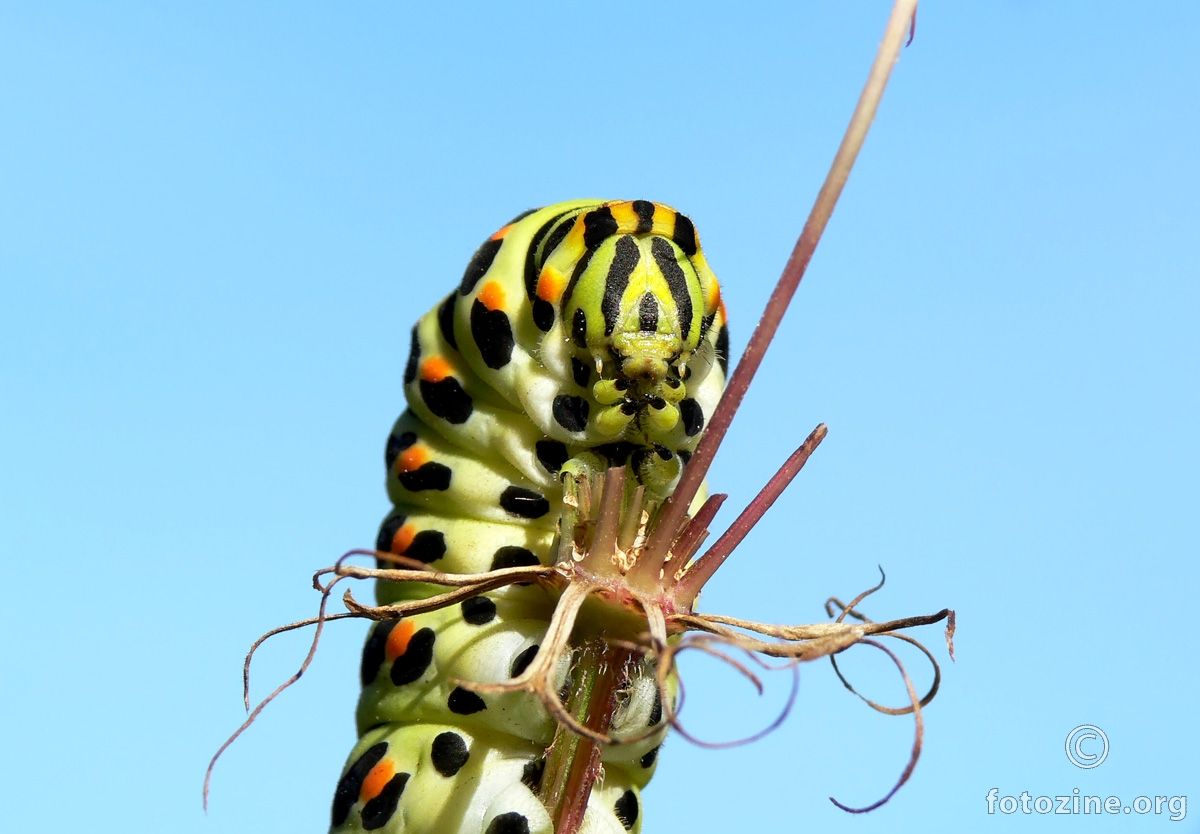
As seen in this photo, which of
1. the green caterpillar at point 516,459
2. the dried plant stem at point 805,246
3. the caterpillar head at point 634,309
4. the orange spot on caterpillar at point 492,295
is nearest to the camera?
the dried plant stem at point 805,246

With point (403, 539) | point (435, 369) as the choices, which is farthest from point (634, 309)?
point (403, 539)

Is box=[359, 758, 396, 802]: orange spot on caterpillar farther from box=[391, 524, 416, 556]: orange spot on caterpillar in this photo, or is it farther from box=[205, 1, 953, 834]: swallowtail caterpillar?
box=[391, 524, 416, 556]: orange spot on caterpillar

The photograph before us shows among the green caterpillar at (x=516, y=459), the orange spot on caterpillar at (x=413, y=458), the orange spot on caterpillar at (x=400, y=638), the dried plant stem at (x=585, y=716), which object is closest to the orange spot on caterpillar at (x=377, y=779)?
the green caterpillar at (x=516, y=459)

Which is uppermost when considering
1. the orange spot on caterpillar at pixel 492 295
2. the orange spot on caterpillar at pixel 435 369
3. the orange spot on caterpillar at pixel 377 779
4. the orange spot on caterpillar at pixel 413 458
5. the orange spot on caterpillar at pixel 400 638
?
the orange spot on caterpillar at pixel 492 295

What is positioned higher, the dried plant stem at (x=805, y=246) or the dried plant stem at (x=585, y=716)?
the dried plant stem at (x=805, y=246)

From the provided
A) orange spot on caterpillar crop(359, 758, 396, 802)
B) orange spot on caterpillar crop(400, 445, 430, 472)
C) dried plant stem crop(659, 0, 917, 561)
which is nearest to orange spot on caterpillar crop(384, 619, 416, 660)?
orange spot on caterpillar crop(359, 758, 396, 802)

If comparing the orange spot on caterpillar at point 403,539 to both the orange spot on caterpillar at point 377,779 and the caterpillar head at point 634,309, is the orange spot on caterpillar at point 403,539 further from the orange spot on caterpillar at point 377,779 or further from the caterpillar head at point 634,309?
the caterpillar head at point 634,309
